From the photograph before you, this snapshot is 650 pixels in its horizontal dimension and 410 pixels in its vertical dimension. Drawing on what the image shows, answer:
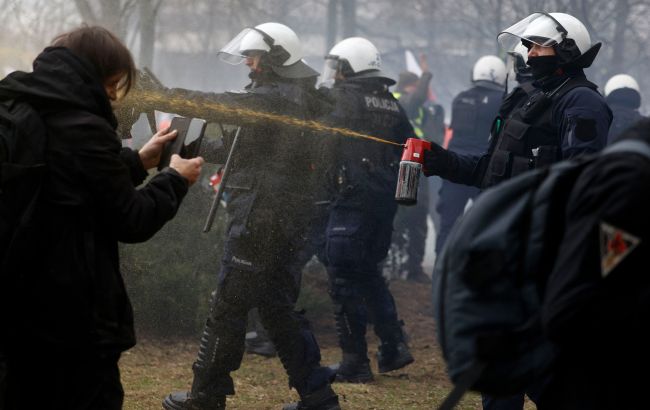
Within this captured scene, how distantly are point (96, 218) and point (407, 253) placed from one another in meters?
7.79

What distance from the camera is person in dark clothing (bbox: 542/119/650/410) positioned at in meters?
2.17

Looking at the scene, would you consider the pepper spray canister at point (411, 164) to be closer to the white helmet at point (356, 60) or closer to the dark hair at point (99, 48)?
the dark hair at point (99, 48)

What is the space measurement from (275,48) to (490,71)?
5111 millimetres

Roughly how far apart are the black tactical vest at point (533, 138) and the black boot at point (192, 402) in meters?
1.82

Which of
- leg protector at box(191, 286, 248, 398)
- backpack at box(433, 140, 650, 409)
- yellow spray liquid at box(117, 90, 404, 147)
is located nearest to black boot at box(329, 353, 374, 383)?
leg protector at box(191, 286, 248, 398)

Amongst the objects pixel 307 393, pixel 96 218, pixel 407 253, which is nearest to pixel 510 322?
pixel 96 218

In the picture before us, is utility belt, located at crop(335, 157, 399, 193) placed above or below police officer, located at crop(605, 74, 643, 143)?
below

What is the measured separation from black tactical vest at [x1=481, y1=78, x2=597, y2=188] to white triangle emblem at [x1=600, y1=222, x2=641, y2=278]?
7.92ft

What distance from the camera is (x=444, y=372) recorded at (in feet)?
22.4

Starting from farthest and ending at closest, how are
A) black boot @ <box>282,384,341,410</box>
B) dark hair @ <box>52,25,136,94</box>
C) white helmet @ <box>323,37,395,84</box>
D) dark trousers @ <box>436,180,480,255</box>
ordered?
dark trousers @ <box>436,180,480,255</box>, white helmet @ <box>323,37,395,84</box>, black boot @ <box>282,384,341,410</box>, dark hair @ <box>52,25,136,94</box>

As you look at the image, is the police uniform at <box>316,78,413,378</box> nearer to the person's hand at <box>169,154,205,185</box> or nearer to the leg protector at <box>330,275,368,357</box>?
the leg protector at <box>330,275,368,357</box>

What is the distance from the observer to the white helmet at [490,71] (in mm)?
10383

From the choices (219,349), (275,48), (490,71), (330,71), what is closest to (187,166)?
(219,349)

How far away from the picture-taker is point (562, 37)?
4801 mm
